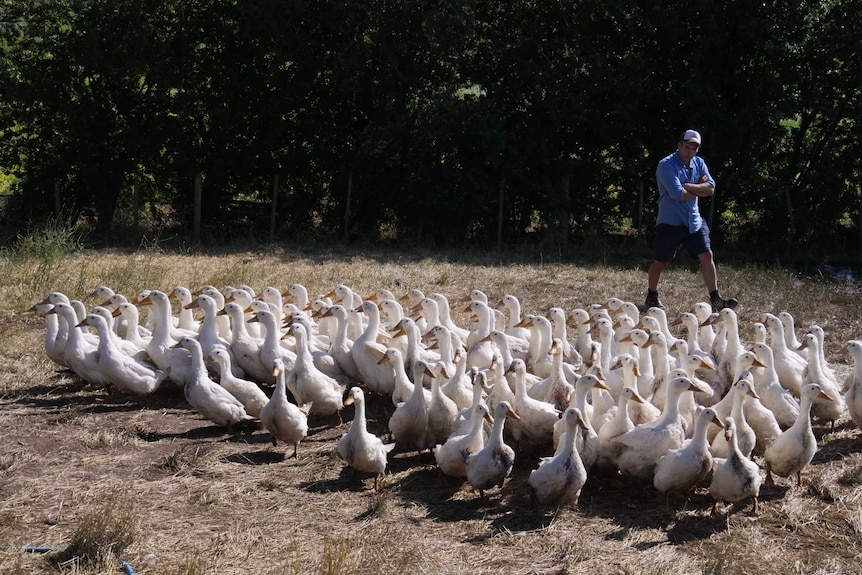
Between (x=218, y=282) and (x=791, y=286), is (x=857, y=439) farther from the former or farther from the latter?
(x=218, y=282)

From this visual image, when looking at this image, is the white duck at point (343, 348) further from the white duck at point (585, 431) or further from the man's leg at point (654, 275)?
the man's leg at point (654, 275)

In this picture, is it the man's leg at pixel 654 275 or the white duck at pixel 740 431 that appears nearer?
the white duck at pixel 740 431

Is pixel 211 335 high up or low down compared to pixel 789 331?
→ down

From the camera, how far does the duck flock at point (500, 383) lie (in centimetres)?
525

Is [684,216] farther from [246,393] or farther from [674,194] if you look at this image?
[246,393]

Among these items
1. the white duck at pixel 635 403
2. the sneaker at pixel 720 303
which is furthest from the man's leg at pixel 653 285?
the white duck at pixel 635 403

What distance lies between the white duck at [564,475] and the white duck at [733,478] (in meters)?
0.68

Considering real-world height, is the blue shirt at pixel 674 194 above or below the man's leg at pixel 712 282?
above

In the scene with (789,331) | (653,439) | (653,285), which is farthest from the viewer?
(653,285)

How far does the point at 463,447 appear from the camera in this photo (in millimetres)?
5355

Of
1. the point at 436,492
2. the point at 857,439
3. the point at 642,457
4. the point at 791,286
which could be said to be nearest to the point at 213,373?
the point at 436,492

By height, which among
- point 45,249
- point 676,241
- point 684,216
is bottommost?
point 45,249

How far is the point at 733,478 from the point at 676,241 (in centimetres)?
502

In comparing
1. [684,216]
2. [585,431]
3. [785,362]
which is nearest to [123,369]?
[585,431]
